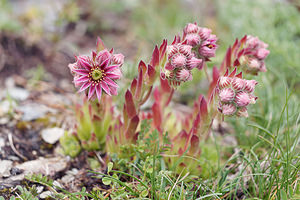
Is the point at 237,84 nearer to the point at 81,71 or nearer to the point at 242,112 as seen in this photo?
the point at 242,112

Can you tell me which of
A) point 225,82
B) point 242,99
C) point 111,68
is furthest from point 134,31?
point 242,99

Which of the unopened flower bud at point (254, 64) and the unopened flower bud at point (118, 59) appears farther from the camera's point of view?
the unopened flower bud at point (254, 64)

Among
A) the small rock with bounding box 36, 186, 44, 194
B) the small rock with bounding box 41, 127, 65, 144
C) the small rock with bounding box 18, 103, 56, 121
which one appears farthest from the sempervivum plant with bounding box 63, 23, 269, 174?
the small rock with bounding box 18, 103, 56, 121

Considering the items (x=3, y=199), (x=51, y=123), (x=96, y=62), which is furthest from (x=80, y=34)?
(x=3, y=199)

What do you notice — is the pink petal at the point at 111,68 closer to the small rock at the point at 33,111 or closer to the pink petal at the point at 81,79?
the pink petal at the point at 81,79

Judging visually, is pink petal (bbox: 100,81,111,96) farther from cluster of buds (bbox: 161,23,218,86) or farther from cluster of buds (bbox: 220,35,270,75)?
cluster of buds (bbox: 220,35,270,75)

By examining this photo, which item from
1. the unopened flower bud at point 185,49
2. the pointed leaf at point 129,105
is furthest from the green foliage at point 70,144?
the unopened flower bud at point 185,49

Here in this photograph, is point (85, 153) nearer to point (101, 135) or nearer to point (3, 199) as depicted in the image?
point (101, 135)

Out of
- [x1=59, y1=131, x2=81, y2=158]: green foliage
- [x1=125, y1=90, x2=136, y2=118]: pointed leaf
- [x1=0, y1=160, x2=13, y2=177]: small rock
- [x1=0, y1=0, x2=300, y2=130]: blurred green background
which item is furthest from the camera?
[x1=0, y1=0, x2=300, y2=130]: blurred green background
